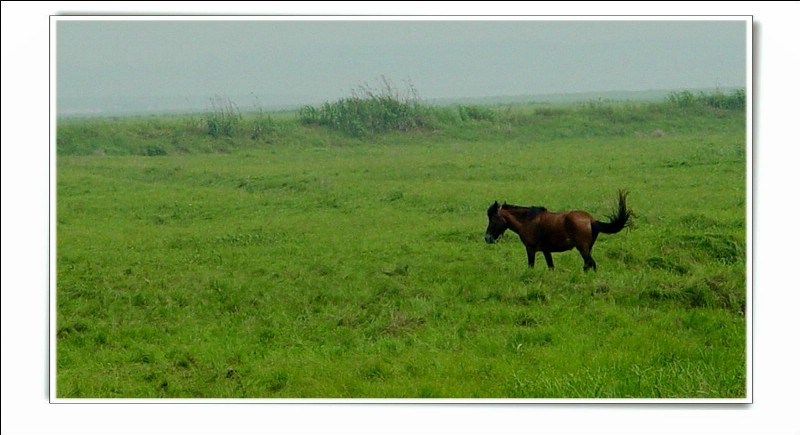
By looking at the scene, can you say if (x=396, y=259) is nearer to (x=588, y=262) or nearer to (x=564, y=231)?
(x=564, y=231)

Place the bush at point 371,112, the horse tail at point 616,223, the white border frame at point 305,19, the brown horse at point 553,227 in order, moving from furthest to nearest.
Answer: the bush at point 371,112
the brown horse at point 553,227
the horse tail at point 616,223
the white border frame at point 305,19

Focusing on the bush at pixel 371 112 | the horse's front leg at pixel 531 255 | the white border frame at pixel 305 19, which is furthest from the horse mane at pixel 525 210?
the white border frame at pixel 305 19

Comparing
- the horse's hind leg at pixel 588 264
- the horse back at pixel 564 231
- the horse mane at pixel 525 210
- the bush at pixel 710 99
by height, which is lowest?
the horse's hind leg at pixel 588 264

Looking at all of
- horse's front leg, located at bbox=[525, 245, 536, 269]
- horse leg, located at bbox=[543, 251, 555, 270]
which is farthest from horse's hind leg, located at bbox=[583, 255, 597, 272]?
horse's front leg, located at bbox=[525, 245, 536, 269]

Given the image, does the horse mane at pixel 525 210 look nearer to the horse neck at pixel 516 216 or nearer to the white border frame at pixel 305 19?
the horse neck at pixel 516 216

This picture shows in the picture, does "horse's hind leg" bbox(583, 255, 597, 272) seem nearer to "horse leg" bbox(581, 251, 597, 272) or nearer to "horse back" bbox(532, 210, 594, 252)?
→ "horse leg" bbox(581, 251, 597, 272)

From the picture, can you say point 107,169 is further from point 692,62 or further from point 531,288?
point 692,62

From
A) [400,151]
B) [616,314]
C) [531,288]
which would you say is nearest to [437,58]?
[400,151]

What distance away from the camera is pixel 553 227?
762 centimetres

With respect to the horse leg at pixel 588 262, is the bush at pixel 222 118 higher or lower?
higher

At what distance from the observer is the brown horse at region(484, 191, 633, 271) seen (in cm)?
756

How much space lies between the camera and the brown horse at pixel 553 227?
7.56 metres

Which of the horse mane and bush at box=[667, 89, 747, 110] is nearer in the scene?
bush at box=[667, 89, 747, 110]

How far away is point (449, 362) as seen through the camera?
253 inches
